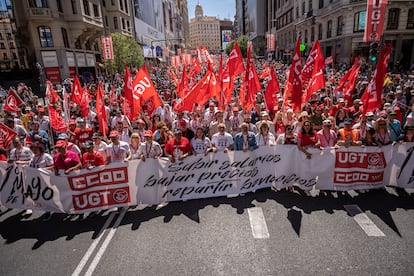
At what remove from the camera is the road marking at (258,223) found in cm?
445

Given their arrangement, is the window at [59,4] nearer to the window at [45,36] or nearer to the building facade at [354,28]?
the window at [45,36]

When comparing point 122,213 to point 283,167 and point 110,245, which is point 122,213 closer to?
point 110,245

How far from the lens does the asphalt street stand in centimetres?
377

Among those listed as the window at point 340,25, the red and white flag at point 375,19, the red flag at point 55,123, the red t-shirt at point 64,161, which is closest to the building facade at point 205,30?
the window at point 340,25

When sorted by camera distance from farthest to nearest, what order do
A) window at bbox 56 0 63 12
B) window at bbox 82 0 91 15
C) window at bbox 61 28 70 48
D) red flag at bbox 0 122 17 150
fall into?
window at bbox 82 0 91 15, window at bbox 61 28 70 48, window at bbox 56 0 63 12, red flag at bbox 0 122 17 150

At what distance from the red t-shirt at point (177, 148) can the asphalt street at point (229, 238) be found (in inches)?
43.0

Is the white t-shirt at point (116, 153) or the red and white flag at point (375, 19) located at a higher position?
the red and white flag at point (375, 19)

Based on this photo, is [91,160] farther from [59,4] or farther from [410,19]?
[410,19]

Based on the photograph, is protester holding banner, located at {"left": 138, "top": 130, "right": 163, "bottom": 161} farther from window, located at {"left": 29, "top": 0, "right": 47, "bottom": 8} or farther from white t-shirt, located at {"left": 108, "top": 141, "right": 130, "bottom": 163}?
window, located at {"left": 29, "top": 0, "right": 47, "bottom": 8}

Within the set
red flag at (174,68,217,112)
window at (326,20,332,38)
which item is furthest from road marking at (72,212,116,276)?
window at (326,20,332,38)

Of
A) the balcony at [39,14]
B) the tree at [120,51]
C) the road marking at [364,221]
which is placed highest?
the balcony at [39,14]

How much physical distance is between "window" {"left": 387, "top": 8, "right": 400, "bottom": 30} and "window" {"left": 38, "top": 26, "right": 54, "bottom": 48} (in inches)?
1452

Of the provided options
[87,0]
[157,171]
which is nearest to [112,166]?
[157,171]

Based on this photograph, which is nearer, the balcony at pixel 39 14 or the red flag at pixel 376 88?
the red flag at pixel 376 88
